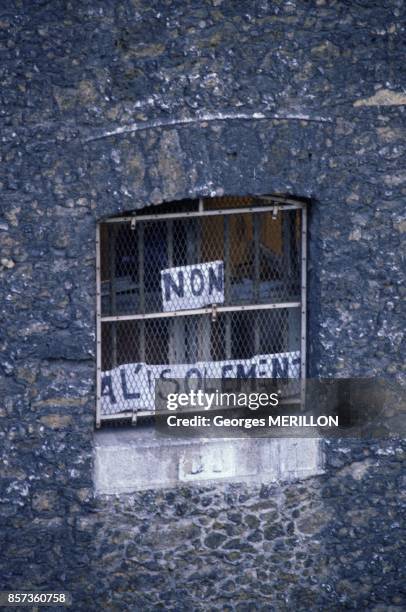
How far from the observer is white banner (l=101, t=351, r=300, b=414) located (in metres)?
6.47

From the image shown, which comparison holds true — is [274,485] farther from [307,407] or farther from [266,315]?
[266,315]

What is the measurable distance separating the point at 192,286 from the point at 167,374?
52 cm

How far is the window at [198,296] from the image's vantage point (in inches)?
250

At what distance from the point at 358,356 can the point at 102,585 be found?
1.88 meters

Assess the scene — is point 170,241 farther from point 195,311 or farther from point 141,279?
point 195,311

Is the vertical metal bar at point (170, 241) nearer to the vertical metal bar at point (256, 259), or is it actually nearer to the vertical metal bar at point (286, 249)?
the vertical metal bar at point (256, 259)

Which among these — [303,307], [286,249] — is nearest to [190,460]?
[303,307]

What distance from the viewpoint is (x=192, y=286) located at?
6.43m

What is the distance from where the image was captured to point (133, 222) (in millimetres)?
6242

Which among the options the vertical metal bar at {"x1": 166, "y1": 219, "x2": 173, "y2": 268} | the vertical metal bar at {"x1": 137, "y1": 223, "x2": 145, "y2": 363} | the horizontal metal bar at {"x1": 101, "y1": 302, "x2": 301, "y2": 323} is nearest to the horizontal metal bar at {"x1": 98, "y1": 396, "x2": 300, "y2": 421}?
the vertical metal bar at {"x1": 137, "y1": 223, "x2": 145, "y2": 363}

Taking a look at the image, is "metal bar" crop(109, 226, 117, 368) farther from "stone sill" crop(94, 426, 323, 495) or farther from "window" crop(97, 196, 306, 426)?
"stone sill" crop(94, 426, 323, 495)

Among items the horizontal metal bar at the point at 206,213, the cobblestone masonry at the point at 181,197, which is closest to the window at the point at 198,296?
the horizontal metal bar at the point at 206,213

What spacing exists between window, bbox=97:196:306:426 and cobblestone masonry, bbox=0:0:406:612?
7.2 inches

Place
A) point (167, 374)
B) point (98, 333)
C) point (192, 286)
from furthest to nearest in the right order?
1. point (167, 374)
2. point (192, 286)
3. point (98, 333)
